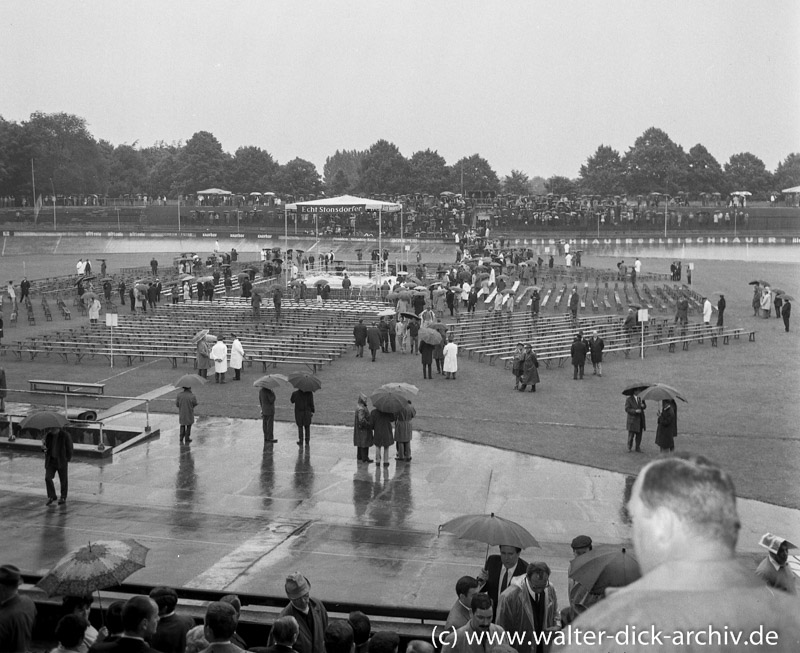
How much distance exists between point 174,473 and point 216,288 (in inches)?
1305

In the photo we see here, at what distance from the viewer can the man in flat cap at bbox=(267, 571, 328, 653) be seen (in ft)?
24.0

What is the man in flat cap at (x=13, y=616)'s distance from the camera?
23.2 ft

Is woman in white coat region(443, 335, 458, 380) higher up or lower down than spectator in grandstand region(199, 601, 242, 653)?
lower down

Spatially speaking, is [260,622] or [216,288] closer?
[260,622]

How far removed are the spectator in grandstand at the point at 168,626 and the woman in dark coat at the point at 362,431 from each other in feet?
33.0

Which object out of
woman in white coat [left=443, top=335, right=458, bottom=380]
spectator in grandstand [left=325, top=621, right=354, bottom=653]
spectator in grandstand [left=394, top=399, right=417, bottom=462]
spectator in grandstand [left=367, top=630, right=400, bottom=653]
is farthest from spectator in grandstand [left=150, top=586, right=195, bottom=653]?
woman in white coat [left=443, top=335, right=458, bottom=380]

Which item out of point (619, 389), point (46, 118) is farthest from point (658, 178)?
point (619, 389)

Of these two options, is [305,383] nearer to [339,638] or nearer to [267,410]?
[267,410]

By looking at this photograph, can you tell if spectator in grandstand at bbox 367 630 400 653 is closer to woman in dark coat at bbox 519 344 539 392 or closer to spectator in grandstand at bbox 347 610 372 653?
spectator in grandstand at bbox 347 610 372 653

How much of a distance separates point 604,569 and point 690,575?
6.72 meters

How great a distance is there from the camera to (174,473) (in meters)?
17.3

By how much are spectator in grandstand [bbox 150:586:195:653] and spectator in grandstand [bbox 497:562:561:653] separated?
2.46m

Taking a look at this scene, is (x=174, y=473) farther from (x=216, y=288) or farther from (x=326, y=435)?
(x=216, y=288)

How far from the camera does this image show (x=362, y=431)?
17.6 metres
